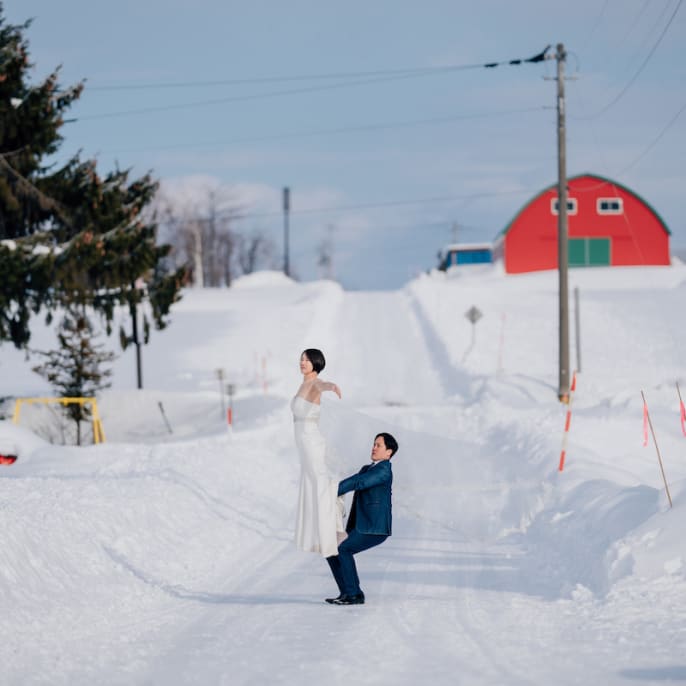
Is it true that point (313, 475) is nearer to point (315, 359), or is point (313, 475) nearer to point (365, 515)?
point (365, 515)

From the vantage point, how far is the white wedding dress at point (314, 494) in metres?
8.23

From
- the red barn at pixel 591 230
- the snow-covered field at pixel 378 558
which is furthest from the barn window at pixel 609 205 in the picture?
the snow-covered field at pixel 378 558

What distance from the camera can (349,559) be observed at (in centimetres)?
841

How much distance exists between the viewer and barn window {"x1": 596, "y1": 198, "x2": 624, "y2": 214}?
72.4 metres

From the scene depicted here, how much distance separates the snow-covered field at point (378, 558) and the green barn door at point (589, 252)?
153 ft

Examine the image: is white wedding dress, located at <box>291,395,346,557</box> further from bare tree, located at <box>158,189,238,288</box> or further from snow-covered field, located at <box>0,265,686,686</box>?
bare tree, located at <box>158,189,238,288</box>

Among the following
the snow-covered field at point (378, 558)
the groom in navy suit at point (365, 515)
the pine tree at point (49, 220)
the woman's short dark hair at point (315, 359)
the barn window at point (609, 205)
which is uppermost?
the barn window at point (609, 205)

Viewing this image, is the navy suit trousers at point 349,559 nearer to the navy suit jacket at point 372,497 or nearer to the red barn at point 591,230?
the navy suit jacket at point 372,497

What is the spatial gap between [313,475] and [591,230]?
67.8 metres

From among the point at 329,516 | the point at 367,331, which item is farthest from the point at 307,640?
the point at 367,331

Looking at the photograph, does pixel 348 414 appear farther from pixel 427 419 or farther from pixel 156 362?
pixel 156 362

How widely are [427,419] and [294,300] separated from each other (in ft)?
138

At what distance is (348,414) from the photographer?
23.1 meters

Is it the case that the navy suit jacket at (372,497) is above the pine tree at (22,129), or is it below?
below
